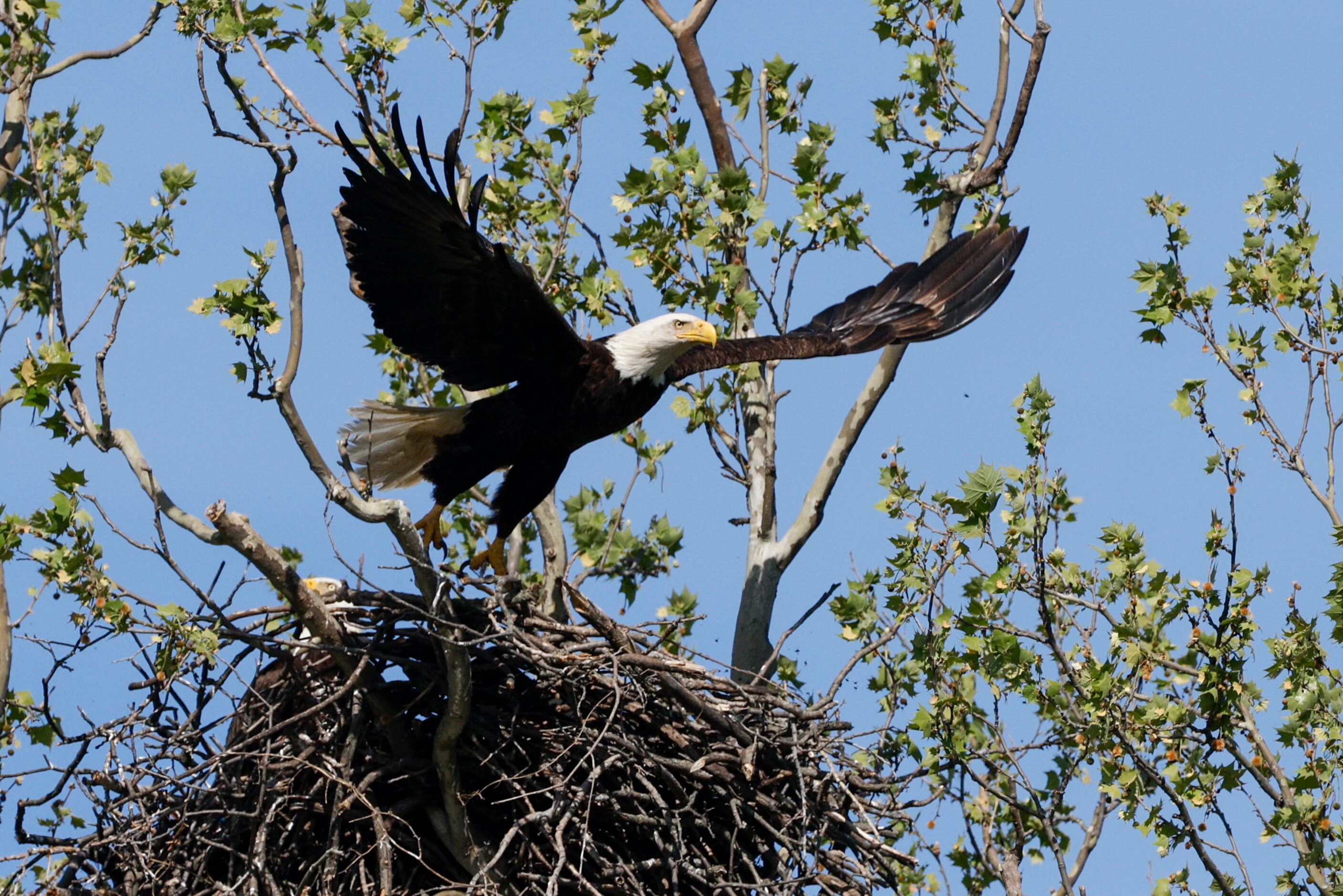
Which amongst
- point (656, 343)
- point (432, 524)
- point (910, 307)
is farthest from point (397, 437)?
point (910, 307)

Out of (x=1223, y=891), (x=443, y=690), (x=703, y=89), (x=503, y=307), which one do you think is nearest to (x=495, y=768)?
(x=443, y=690)

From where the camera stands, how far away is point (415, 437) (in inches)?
293

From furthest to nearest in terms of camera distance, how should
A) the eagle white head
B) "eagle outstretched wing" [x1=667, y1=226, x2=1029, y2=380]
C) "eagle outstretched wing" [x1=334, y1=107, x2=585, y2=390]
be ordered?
1. "eagle outstretched wing" [x1=667, y1=226, x2=1029, y2=380]
2. the eagle white head
3. "eagle outstretched wing" [x1=334, y1=107, x2=585, y2=390]

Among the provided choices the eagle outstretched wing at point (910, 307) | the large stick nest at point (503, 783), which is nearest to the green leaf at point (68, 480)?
the large stick nest at point (503, 783)

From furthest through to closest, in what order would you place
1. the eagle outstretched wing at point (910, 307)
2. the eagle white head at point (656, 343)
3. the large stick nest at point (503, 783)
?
the eagle outstretched wing at point (910, 307)
the eagle white head at point (656, 343)
the large stick nest at point (503, 783)

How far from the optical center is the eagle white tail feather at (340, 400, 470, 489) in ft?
24.0

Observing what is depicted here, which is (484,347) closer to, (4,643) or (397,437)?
(397,437)

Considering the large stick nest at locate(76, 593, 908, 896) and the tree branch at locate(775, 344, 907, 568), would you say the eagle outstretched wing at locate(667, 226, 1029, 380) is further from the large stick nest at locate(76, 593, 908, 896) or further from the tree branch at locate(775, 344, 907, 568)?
the large stick nest at locate(76, 593, 908, 896)

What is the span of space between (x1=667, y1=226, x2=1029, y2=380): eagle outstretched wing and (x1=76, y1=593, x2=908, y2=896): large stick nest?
233cm

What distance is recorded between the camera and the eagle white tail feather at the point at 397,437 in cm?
733

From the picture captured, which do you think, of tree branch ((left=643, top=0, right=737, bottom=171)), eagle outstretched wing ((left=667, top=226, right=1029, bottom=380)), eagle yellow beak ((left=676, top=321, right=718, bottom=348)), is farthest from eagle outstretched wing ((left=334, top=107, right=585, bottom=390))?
tree branch ((left=643, top=0, right=737, bottom=171))

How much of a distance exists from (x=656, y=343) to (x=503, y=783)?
215cm

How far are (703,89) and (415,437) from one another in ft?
10.1

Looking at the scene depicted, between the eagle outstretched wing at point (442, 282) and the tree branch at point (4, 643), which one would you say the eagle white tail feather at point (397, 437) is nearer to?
the eagle outstretched wing at point (442, 282)
